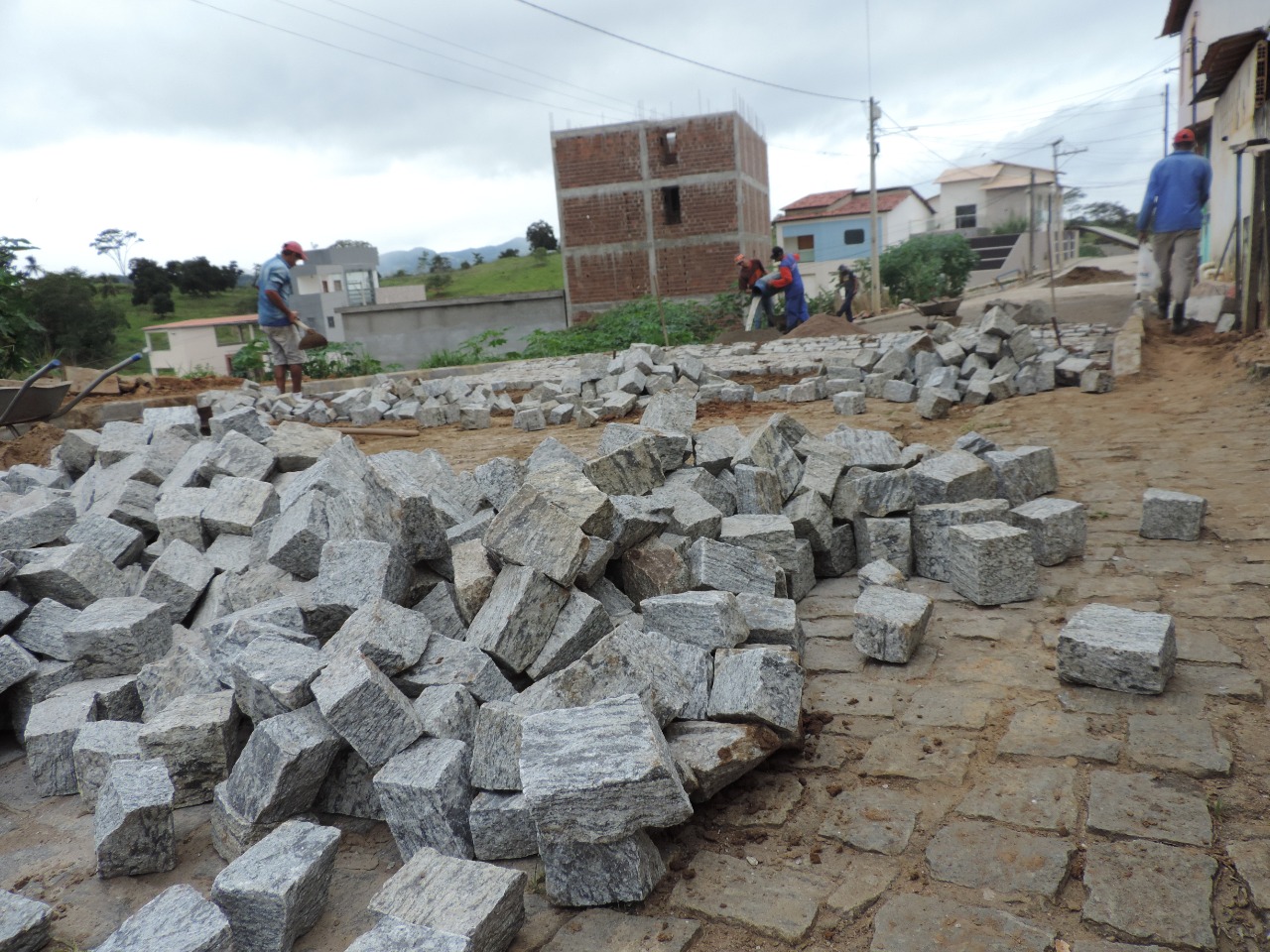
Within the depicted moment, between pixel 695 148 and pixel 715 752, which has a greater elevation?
pixel 695 148

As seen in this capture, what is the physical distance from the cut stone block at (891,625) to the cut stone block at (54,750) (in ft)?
10.5

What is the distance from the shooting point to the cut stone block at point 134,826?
8.41 ft

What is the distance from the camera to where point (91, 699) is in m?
3.42

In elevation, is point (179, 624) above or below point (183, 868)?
above

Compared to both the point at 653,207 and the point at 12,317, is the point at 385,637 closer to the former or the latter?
the point at 12,317

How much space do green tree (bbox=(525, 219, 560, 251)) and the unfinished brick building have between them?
37227 mm

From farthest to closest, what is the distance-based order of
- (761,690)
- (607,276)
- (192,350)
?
(192,350), (607,276), (761,690)

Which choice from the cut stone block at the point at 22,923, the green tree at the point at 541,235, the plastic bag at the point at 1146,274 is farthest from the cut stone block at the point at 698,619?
the green tree at the point at 541,235

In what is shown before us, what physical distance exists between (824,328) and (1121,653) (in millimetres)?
12093

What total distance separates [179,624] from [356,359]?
1293 cm

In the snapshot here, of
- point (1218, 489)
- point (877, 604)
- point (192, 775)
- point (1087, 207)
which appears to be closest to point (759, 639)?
point (877, 604)

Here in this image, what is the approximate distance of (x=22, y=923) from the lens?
2301 mm

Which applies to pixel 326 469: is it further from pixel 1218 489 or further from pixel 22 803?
pixel 1218 489

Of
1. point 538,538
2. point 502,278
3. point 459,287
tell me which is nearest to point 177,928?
point 538,538
